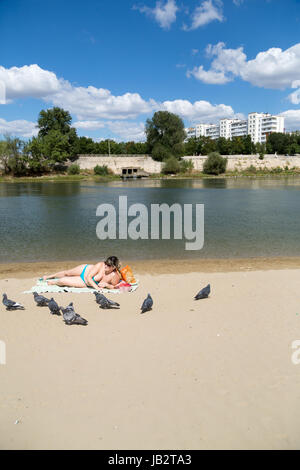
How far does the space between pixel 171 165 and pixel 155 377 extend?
88207mm

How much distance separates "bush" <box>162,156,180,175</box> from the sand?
280ft

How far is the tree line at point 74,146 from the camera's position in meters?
82.8

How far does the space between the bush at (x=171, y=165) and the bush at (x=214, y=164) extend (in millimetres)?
8063

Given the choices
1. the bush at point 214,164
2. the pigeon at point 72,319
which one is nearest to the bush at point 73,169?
the bush at point 214,164

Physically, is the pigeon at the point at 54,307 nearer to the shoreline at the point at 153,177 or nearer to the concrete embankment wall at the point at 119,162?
the shoreline at the point at 153,177

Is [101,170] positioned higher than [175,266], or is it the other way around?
[101,170]

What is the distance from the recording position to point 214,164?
9181cm

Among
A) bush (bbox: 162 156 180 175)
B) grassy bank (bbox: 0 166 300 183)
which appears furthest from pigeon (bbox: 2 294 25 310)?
bush (bbox: 162 156 180 175)

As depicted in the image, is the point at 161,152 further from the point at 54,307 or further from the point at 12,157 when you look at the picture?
the point at 54,307

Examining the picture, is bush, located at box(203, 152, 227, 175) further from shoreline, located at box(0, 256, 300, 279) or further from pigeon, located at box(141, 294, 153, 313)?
pigeon, located at box(141, 294, 153, 313)

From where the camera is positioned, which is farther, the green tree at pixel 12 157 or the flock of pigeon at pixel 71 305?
the green tree at pixel 12 157

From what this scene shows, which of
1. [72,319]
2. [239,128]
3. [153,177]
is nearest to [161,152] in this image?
[153,177]

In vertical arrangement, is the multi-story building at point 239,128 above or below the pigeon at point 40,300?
above
